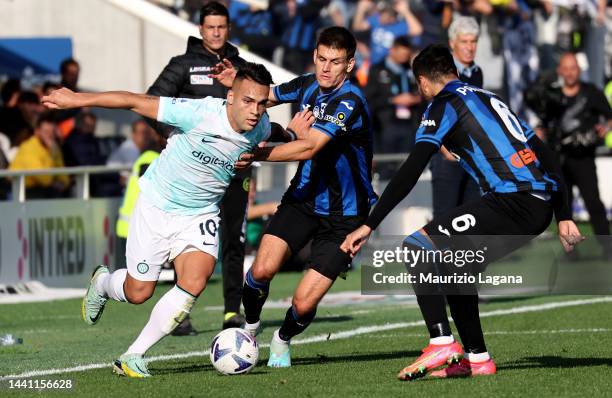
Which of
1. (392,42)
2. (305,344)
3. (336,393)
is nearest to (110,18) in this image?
(392,42)

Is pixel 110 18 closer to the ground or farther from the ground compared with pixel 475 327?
farther from the ground

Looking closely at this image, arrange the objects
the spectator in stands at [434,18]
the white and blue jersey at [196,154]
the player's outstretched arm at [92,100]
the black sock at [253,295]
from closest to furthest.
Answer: the player's outstretched arm at [92,100]
the white and blue jersey at [196,154]
the black sock at [253,295]
the spectator in stands at [434,18]

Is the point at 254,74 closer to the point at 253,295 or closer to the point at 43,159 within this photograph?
the point at 253,295

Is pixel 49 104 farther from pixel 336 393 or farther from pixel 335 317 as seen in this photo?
pixel 335 317

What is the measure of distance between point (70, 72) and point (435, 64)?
33.8 ft

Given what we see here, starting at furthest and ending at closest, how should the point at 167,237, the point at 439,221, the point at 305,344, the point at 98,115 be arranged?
the point at 98,115 → the point at 305,344 → the point at 167,237 → the point at 439,221

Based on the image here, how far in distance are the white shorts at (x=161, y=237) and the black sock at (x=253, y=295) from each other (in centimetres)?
73

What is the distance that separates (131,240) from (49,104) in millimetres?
1155

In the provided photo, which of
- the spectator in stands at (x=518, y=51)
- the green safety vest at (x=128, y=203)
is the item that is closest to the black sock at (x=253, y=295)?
the green safety vest at (x=128, y=203)

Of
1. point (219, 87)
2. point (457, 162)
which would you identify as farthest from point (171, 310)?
point (457, 162)

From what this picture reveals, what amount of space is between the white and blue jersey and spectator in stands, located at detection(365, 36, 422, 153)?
454 inches

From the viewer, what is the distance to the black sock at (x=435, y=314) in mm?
9102

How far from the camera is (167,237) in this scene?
970 centimetres

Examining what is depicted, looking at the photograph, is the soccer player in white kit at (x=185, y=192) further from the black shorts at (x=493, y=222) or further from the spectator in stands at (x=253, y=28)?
the spectator in stands at (x=253, y=28)
